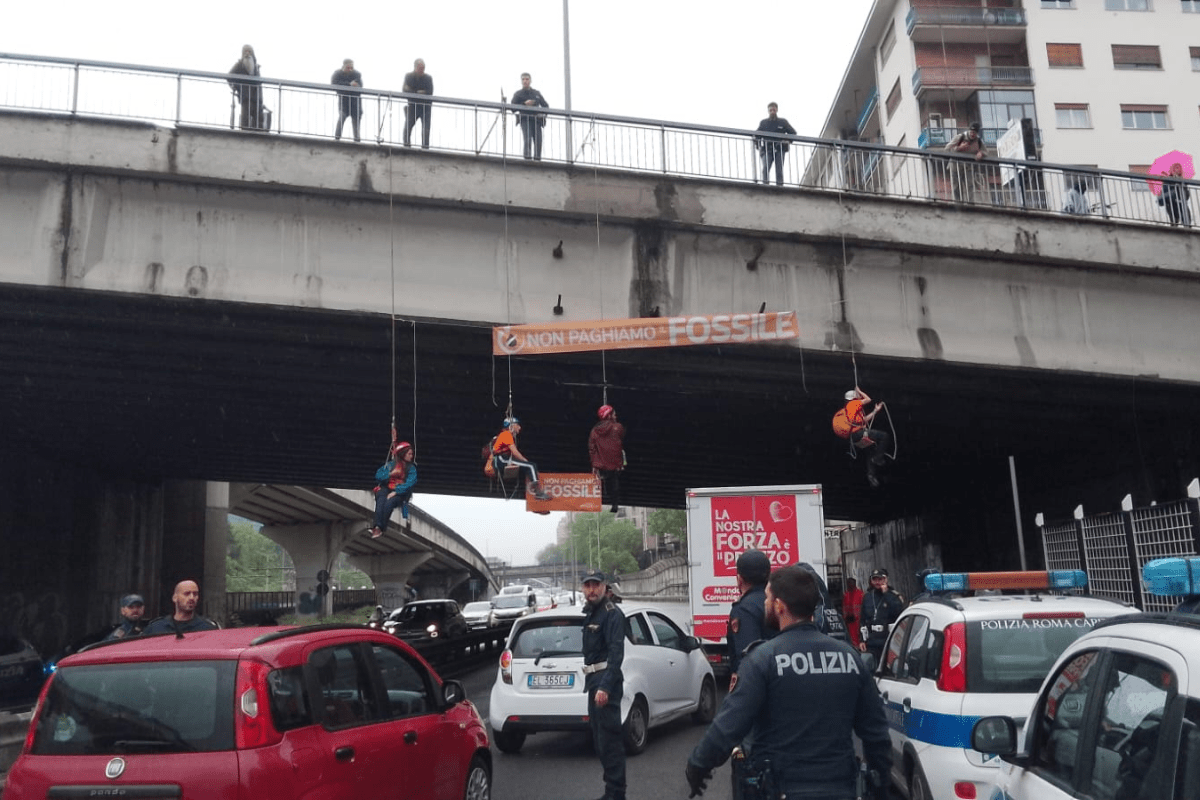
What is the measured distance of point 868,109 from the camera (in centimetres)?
5344

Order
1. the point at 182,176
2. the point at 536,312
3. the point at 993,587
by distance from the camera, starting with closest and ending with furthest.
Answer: the point at 993,587 < the point at 182,176 < the point at 536,312

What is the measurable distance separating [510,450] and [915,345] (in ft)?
20.5

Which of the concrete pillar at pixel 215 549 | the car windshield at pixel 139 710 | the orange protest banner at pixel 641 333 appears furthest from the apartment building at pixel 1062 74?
the car windshield at pixel 139 710

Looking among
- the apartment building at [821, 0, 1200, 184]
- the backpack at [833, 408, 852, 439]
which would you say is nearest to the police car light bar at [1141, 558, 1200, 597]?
the backpack at [833, 408, 852, 439]

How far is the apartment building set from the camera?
146ft

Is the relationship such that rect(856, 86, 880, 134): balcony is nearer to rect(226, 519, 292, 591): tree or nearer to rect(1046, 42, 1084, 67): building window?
rect(1046, 42, 1084, 67): building window

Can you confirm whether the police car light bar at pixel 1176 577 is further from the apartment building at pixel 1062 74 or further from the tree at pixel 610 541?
the tree at pixel 610 541

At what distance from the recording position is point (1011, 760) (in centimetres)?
389

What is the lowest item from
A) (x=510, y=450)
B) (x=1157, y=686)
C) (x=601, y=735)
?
(x=601, y=735)

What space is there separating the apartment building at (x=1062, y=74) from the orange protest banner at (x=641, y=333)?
33.3 metres

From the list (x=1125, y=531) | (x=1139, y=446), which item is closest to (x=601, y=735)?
(x=1125, y=531)

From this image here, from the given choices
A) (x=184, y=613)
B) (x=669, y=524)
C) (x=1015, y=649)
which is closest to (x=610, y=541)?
(x=669, y=524)

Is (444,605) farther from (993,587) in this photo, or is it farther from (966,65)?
(966,65)

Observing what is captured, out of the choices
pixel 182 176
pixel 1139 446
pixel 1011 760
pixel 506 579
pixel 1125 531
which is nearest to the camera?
pixel 1011 760
